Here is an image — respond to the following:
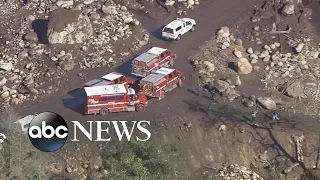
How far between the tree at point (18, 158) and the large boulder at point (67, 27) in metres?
20.7

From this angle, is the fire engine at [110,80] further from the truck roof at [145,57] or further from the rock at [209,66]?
the rock at [209,66]

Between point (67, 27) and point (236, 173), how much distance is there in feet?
69.4

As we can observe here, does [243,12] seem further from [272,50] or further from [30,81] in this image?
[30,81]

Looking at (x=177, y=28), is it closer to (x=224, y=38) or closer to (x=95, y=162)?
(x=224, y=38)

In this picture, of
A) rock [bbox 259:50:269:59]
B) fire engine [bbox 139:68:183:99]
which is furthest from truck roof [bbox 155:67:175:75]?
rock [bbox 259:50:269:59]

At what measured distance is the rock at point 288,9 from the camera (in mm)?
55031

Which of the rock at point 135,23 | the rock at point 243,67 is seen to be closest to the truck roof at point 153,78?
the rock at point 243,67

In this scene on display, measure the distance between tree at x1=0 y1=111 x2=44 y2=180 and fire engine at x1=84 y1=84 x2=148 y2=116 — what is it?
439 inches

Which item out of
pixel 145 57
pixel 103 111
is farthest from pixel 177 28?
pixel 103 111

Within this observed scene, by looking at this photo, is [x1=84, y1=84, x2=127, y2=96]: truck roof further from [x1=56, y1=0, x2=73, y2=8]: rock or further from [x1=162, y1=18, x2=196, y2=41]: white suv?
[x1=56, y1=0, x2=73, y2=8]: rock

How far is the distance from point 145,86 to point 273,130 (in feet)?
34.5

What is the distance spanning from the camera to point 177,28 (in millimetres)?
50875

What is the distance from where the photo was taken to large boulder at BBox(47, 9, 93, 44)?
162ft

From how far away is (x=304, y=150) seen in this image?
4078 cm
